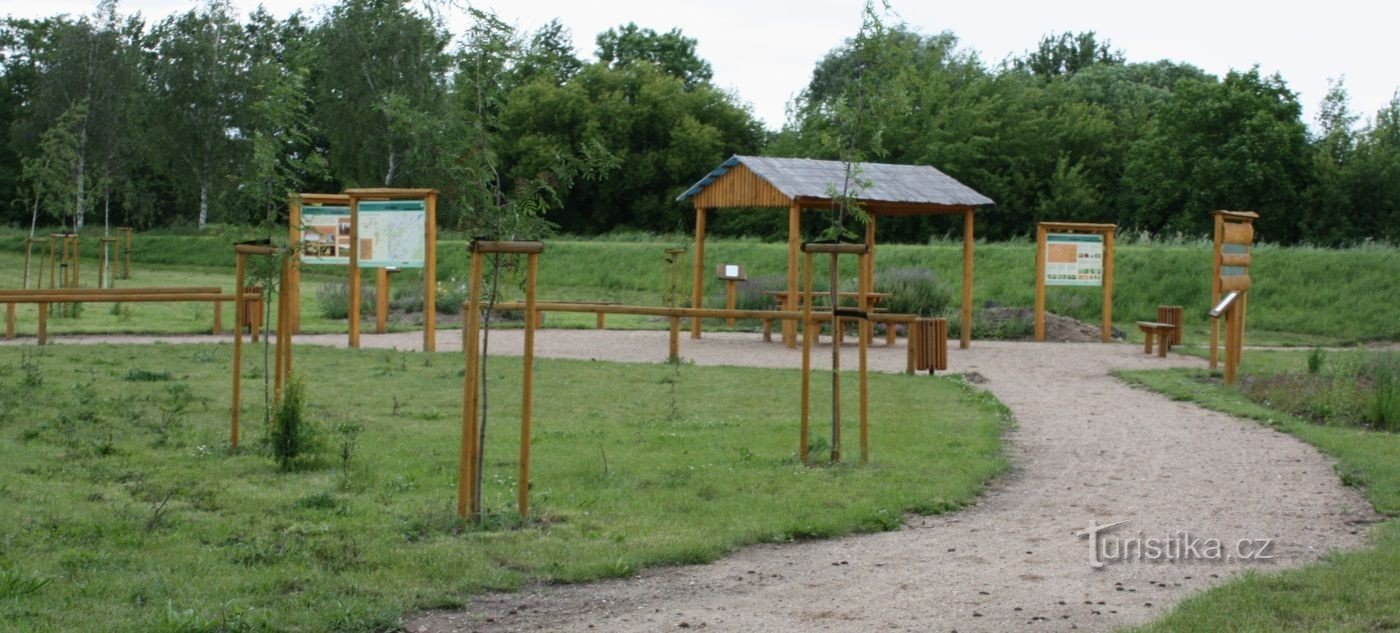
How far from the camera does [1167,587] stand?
22.0 ft

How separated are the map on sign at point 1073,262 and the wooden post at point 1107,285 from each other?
0.15 m

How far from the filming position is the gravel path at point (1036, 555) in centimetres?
614

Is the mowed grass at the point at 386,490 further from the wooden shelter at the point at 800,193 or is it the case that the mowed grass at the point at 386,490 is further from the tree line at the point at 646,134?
the tree line at the point at 646,134

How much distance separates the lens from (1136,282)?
105 feet

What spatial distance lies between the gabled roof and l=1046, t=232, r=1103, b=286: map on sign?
2445 mm

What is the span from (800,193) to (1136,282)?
45.3ft

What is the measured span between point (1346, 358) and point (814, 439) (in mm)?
8898

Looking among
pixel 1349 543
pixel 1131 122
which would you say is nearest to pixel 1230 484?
pixel 1349 543

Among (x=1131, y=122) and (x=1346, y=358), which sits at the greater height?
(x=1131, y=122)

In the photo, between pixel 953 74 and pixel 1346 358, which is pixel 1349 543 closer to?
pixel 1346 358

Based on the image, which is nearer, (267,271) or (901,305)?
(267,271)

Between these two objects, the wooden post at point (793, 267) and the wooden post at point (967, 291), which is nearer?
the wooden post at point (793, 267)

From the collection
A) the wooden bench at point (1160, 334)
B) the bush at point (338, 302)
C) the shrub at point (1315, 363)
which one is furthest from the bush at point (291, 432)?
the bush at point (338, 302)

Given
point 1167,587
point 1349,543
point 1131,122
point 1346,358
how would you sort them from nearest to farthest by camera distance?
point 1167,587 → point 1349,543 → point 1346,358 → point 1131,122
